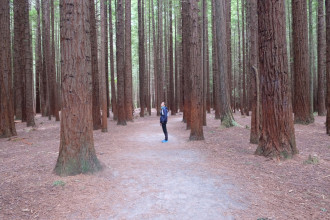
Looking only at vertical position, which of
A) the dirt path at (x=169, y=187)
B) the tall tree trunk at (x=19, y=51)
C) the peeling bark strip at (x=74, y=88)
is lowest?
the dirt path at (x=169, y=187)

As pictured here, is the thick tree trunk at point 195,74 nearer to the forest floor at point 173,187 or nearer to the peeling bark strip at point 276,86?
the forest floor at point 173,187

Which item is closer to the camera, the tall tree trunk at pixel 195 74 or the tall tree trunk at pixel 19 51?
the tall tree trunk at pixel 195 74

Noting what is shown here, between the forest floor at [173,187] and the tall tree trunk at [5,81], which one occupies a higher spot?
the tall tree trunk at [5,81]

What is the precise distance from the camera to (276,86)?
632 cm

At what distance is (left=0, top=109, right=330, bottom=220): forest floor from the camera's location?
3496mm

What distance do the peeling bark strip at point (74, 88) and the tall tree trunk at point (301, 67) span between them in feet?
35.9

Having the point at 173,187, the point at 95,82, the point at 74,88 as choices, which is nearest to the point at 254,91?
the point at 173,187

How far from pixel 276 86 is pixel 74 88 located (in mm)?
4986

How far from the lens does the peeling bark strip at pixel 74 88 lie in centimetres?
507

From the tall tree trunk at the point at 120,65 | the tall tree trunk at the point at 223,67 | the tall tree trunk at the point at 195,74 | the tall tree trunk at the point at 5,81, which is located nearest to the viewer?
the tall tree trunk at the point at 195,74

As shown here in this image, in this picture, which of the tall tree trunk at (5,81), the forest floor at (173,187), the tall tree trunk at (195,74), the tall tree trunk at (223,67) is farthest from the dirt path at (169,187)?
the tall tree trunk at (5,81)

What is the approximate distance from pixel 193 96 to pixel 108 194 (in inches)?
239

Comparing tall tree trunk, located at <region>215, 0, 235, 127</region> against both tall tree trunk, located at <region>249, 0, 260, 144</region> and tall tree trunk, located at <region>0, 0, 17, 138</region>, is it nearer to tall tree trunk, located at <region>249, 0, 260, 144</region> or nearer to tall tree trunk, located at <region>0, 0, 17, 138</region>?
tall tree trunk, located at <region>249, 0, 260, 144</region>

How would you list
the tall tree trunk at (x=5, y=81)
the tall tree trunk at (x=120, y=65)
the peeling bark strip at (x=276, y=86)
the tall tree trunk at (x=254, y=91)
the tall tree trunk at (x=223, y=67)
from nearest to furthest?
the peeling bark strip at (x=276, y=86) < the tall tree trunk at (x=254, y=91) < the tall tree trunk at (x=5, y=81) < the tall tree trunk at (x=223, y=67) < the tall tree trunk at (x=120, y=65)
